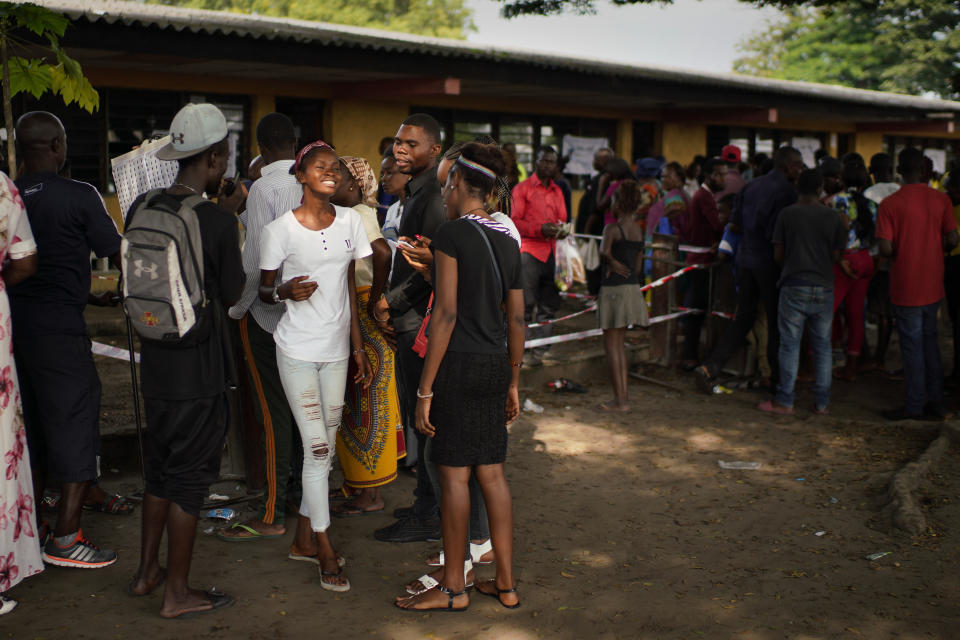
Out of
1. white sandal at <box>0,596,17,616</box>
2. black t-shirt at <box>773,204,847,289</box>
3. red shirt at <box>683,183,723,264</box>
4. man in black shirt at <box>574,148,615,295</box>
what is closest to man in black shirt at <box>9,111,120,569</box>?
white sandal at <box>0,596,17,616</box>

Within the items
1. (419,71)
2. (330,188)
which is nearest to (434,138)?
(330,188)

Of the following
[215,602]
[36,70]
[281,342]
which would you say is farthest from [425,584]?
[36,70]

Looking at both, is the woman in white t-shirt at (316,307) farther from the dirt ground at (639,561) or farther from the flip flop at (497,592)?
the flip flop at (497,592)

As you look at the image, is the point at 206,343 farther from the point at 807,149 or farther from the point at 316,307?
the point at 807,149

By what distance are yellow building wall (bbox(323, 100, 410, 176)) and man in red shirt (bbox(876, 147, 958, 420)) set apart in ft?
25.7

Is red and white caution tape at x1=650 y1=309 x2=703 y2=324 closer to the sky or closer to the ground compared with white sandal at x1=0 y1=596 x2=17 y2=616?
closer to the sky

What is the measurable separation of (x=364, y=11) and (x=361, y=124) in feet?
103

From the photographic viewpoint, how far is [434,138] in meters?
4.73

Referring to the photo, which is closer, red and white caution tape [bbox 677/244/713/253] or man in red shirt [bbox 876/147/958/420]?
man in red shirt [bbox 876/147/958/420]

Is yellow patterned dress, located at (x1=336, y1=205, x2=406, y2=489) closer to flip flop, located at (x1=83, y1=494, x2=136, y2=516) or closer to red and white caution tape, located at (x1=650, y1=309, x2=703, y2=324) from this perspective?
flip flop, located at (x1=83, y1=494, x2=136, y2=516)

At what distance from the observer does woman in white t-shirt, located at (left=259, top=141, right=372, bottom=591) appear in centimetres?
414

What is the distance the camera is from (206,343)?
389cm

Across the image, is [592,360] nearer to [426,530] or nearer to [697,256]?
[697,256]

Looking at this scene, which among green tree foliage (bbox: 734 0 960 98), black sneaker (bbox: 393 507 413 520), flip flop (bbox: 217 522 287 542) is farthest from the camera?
green tree foliage (bbox: 734 0 960 98)
